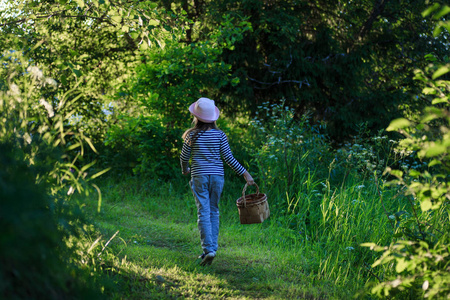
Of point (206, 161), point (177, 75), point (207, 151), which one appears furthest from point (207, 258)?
point (177, 75)

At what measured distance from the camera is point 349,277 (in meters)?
4.02

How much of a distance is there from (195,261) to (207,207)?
58cm

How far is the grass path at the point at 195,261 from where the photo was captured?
3.58m

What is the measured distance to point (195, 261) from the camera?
444 centimetres

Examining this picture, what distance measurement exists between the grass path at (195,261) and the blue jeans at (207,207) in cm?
26

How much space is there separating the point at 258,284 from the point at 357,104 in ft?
25.8

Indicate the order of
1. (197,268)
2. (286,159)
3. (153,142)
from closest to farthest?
(197,268) → (286,159) → (153,142)

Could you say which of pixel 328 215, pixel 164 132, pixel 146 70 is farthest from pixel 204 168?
pixel 146 70

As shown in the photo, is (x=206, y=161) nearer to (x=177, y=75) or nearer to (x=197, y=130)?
(x=197, y=130)

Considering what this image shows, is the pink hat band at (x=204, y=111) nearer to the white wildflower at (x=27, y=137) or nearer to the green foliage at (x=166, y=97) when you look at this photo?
the white wildflower at (x=27, y=137)

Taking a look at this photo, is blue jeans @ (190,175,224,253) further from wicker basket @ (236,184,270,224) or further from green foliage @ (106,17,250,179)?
green foliage @ (106,17,250,179)

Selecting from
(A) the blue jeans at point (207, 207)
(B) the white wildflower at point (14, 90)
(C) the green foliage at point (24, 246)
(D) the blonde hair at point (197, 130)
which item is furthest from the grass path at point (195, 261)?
(D) the blonde hair at point (197, 130)

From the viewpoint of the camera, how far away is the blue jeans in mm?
4344

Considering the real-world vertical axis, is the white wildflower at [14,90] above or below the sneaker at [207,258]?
above
